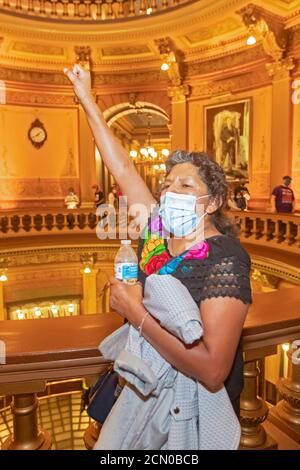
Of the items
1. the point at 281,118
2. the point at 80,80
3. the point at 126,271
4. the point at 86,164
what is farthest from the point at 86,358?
the point at 86,164

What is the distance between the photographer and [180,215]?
5.59 ft

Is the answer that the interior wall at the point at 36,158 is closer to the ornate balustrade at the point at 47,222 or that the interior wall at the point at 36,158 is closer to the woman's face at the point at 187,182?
the ornate balustrade at the point at 47,222

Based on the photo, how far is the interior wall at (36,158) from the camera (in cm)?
1440

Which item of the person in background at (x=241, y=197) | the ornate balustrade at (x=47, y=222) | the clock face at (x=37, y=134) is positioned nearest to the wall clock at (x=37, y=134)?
the clock face at (x=37, y=134)

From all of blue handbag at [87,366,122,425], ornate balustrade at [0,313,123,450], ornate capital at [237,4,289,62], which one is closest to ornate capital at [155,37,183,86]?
ornate capital at [237,4,289,62]

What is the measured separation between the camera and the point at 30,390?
153 centimetres

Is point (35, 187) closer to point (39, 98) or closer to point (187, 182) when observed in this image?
point (39, 98)

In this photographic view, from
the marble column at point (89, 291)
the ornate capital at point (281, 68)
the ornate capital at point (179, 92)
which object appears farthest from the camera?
the ornate capital at point (179, 92)

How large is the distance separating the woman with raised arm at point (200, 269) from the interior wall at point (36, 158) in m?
13.6

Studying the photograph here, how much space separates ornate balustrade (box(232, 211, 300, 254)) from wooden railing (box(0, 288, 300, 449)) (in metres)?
6.58

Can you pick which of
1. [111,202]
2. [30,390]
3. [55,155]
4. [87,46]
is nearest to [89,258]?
[111,202]

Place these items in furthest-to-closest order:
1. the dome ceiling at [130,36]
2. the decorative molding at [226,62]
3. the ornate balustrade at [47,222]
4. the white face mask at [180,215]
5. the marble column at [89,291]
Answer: the marble column at [89,291] → the decorative molding at [226,62] → the ornate balustrade at [47,222] → the dome ceiling at [130,36] → the white face mask at [180,215]

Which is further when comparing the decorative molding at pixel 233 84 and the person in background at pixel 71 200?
the person in background at pixel 71 200

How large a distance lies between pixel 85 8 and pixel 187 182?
1272 cm
